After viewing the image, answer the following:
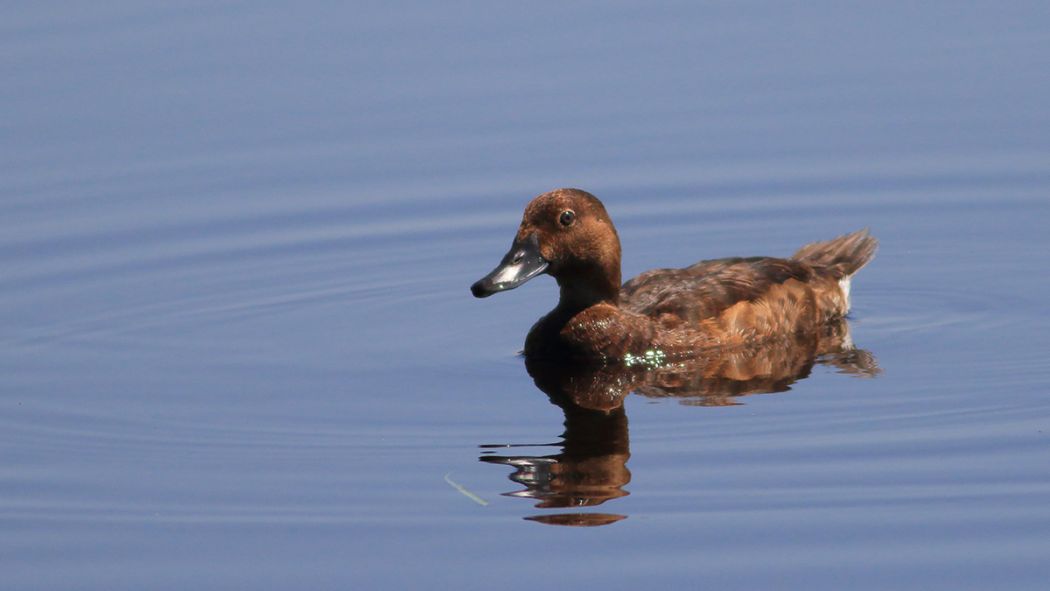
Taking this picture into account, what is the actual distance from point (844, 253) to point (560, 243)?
2.37 metres

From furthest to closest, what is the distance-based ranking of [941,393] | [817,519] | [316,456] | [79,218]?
[79,218], [941,393], [316,456], [817,519]

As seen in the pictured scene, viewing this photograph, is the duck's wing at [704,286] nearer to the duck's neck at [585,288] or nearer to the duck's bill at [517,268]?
the duck's neck at [585,288]

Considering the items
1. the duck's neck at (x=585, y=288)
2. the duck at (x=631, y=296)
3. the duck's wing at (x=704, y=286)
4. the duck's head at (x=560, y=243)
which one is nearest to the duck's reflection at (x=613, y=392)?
the duck at (x=631, y=296)

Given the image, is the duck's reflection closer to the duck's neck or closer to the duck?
the duck

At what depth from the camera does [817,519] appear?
27.3ft

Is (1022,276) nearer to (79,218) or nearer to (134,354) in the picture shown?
(134,354)

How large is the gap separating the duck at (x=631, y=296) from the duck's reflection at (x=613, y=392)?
0.37 ft

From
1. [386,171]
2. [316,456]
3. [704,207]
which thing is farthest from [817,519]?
[386,171]

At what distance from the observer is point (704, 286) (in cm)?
1194

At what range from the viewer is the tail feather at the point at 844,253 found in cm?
1277

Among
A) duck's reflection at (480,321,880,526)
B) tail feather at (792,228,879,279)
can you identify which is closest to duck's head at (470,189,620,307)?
duck's reflection at (480,321,880,526)

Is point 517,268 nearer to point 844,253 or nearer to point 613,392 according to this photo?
point 613,392

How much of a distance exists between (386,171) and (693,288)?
3.48 meters

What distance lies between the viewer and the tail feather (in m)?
12.8
